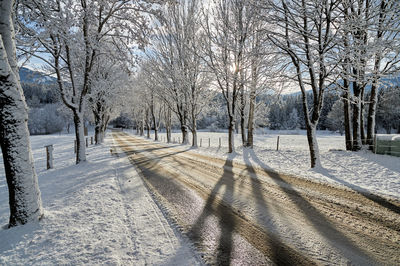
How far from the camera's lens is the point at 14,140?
3217 mm

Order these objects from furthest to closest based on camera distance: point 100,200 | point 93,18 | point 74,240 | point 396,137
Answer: point 396,137, point 93,18, point 100,200, point 74,240

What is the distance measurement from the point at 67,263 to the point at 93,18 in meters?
9.04

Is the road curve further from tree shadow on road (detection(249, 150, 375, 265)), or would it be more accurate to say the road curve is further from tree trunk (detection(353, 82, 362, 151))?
tree trunk (detection(353, 82, 362, 151))

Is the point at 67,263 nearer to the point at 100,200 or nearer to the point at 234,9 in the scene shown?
the point at 100,200

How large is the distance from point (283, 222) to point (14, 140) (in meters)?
5.20

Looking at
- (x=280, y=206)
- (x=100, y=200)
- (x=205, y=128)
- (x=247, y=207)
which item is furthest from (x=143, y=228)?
(x=205, y=128)

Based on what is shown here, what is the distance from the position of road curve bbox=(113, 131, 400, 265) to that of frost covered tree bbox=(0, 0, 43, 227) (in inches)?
104

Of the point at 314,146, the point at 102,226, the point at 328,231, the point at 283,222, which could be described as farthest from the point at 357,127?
the point at 102,226

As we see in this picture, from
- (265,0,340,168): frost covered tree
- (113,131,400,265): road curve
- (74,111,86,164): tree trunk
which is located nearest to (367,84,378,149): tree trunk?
(265,0,340,168): frost covered tree

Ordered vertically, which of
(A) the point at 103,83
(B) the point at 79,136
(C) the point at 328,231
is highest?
(A) the point at 103,83

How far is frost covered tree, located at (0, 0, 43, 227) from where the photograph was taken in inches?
122

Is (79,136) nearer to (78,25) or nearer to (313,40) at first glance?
(78,25)

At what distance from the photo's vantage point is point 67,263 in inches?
98.5

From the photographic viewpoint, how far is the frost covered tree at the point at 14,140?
3.09 meters
